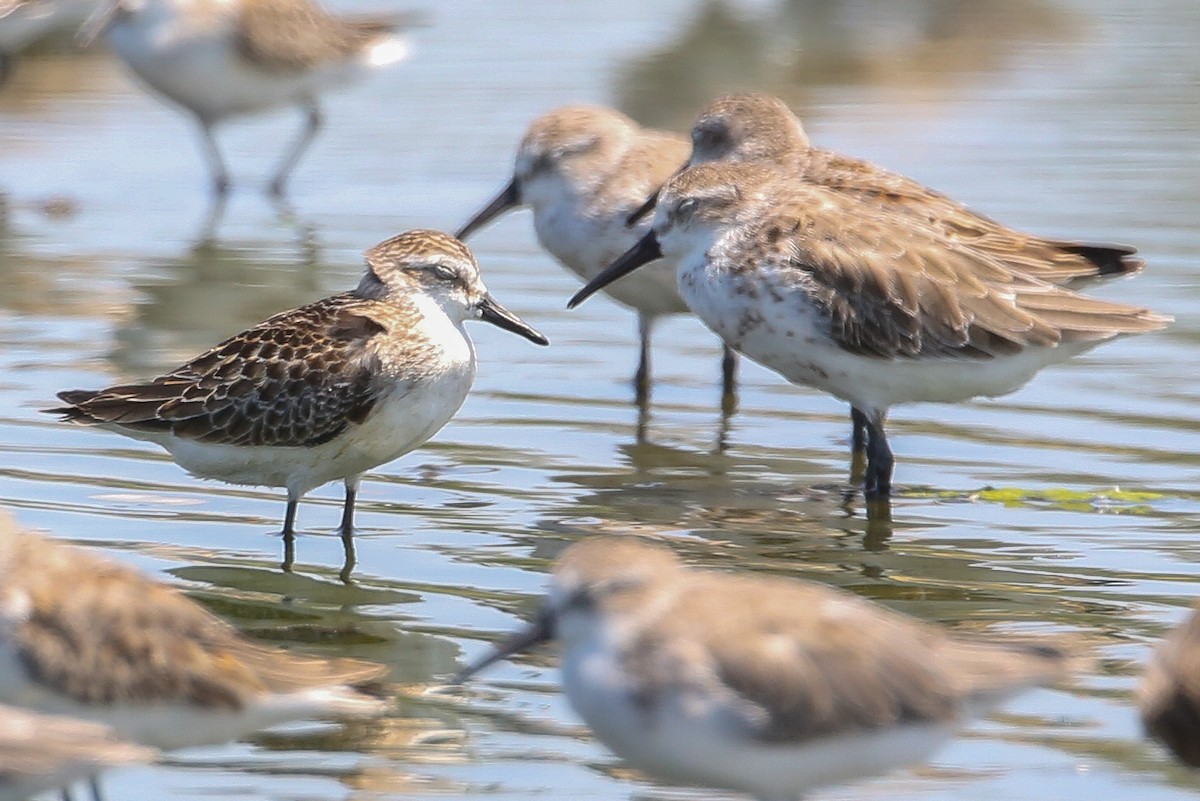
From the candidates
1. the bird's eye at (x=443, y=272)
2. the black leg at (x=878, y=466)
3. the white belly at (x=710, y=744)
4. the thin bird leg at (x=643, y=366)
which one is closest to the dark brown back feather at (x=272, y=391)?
the bird's eye at (x=443, y=272)

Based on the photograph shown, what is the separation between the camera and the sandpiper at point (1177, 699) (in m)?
5.33

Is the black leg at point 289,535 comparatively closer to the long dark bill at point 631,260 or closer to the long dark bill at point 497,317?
the long dark bill at point 497,317

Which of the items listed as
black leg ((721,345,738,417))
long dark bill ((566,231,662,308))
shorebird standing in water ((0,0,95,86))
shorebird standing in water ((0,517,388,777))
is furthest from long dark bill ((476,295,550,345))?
shorebird standing in water ((0,0,95,86))

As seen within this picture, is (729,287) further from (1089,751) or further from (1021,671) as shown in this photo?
(1021,671)

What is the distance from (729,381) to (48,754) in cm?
613

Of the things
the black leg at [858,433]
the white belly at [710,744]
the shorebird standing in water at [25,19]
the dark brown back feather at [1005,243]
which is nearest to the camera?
the white belly at [710,744]

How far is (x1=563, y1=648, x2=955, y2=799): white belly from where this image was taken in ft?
17.0

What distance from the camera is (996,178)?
14.8m

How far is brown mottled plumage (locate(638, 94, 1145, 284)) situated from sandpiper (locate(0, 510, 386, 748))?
173 inches

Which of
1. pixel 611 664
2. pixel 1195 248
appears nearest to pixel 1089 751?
pixel 611 664

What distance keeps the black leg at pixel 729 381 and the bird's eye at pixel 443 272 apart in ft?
7.94

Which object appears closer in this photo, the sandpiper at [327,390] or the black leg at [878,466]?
the sandpiper at [327,390]

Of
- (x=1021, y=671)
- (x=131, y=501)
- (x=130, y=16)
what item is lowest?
(x=131, y=501)

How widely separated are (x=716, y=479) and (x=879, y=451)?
0.81 metres
